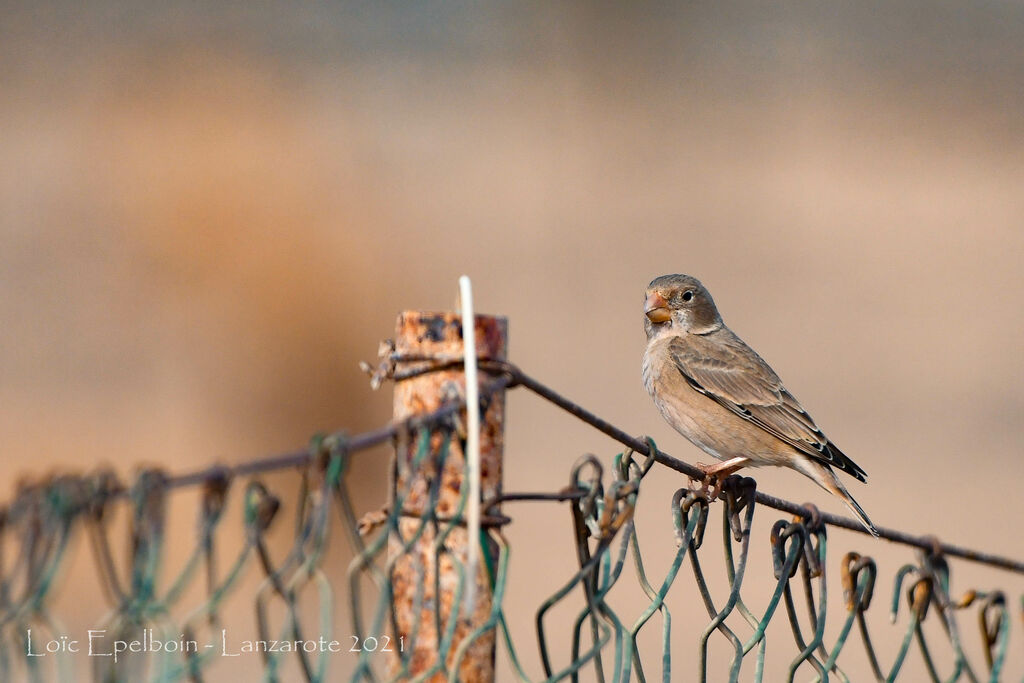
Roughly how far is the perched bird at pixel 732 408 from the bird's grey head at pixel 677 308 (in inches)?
0.6

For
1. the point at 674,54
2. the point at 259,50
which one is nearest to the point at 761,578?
the point at 674,54

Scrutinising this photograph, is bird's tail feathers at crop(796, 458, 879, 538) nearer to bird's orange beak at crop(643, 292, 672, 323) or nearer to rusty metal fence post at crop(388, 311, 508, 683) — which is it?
bird's orange beak at crop(643, 292, 672, 323)

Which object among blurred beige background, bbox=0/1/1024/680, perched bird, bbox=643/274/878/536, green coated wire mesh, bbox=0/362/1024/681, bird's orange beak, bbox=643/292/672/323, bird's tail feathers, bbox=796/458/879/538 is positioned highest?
blurred beige background, bbox=0/1/1024/680

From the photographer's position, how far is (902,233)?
1087 cm

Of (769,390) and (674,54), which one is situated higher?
(674,54)

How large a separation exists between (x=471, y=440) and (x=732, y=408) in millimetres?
3442

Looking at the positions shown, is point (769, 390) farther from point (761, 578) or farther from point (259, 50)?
point (259, 50)

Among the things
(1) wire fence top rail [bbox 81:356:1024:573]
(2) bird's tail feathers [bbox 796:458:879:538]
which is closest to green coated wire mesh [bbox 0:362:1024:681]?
(1) wire fence top rail [bbox 81:356:1024:573]

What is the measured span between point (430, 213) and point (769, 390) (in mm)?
5320

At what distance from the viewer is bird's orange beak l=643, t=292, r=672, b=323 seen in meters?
5.98

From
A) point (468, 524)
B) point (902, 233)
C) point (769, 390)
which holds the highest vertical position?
point (902, 233)

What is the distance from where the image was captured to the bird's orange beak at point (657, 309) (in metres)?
5.98

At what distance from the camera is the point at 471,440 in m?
2.26

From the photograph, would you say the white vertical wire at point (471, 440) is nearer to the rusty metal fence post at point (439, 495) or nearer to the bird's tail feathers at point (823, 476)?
the rusty metal fence post at point (439, 495)
